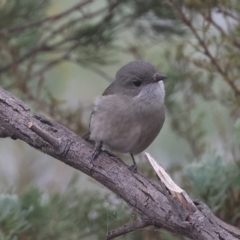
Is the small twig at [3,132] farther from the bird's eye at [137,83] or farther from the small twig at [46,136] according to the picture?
the bird's eye at [137,83]

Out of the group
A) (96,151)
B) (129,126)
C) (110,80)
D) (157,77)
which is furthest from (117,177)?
(110,80)

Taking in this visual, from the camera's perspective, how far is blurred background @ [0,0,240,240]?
1354mm

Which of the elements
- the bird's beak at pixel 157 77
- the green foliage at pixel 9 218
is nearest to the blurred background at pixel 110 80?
the green foliage at pixel 9 218

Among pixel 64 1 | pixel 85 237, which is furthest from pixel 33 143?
pixel 64 1

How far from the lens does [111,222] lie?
4.90ft

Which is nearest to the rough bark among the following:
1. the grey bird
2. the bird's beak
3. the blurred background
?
the blurred background

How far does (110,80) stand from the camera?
194 centimetres

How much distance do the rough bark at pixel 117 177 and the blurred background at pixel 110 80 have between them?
0.13m

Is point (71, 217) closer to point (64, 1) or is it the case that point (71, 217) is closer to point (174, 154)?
point (174, 154)

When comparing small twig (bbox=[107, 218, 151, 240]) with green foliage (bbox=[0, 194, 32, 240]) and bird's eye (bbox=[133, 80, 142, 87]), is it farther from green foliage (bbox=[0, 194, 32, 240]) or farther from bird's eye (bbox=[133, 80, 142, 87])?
bird's eye (bbox=[133, 80, 142, 87])

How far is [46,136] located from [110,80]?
84 cm

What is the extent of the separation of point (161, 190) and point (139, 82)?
0.54 m

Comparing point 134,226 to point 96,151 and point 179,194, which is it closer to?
point 179,194

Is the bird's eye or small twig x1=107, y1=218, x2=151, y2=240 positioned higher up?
the bird's eye
